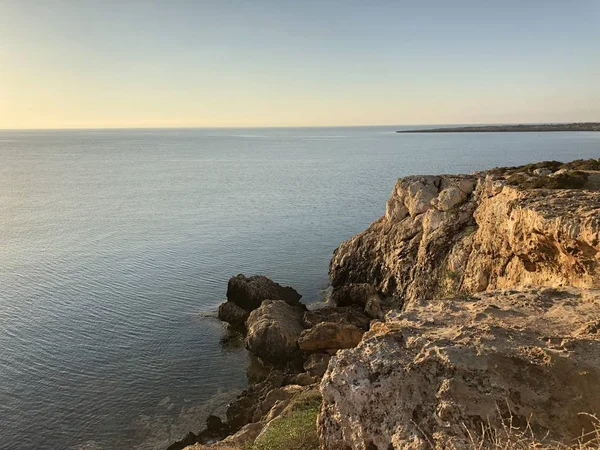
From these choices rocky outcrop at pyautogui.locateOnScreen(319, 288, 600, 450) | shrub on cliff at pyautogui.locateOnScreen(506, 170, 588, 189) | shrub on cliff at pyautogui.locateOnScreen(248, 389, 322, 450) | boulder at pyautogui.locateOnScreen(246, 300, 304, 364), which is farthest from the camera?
boulder at pyautogui.locateOnScreen(246, 300, 304, 364)

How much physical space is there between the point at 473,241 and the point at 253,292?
16.9 meters

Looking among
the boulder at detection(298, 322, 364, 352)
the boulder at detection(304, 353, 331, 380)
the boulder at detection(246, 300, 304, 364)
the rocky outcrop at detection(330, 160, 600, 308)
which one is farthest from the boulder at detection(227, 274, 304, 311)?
the boulder at detection(304, 353, 331, 380)

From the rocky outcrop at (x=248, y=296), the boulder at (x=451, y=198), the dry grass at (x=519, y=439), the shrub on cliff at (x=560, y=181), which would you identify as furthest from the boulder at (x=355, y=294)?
the dry grass at (x=519, y=439)

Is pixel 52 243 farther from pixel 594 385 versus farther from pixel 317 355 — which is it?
pixel 594 385

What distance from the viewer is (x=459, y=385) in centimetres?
1128

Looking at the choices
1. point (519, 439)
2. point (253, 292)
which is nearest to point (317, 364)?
point (253, 292)

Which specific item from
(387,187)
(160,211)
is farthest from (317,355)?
(387,187)

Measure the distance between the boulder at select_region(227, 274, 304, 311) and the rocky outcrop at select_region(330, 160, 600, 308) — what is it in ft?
15.3

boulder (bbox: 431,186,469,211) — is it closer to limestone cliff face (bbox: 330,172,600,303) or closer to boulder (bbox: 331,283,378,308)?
limestone cliff face (bbox: 330,172,600,303)

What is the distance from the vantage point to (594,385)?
427 inches

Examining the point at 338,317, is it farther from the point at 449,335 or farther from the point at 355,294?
the point at 449,335

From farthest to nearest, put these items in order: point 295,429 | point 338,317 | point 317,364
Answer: point 338,317
point 317,364
point 295,429

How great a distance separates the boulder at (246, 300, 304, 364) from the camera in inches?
1163

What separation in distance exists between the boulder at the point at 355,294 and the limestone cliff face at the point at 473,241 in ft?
4.69
